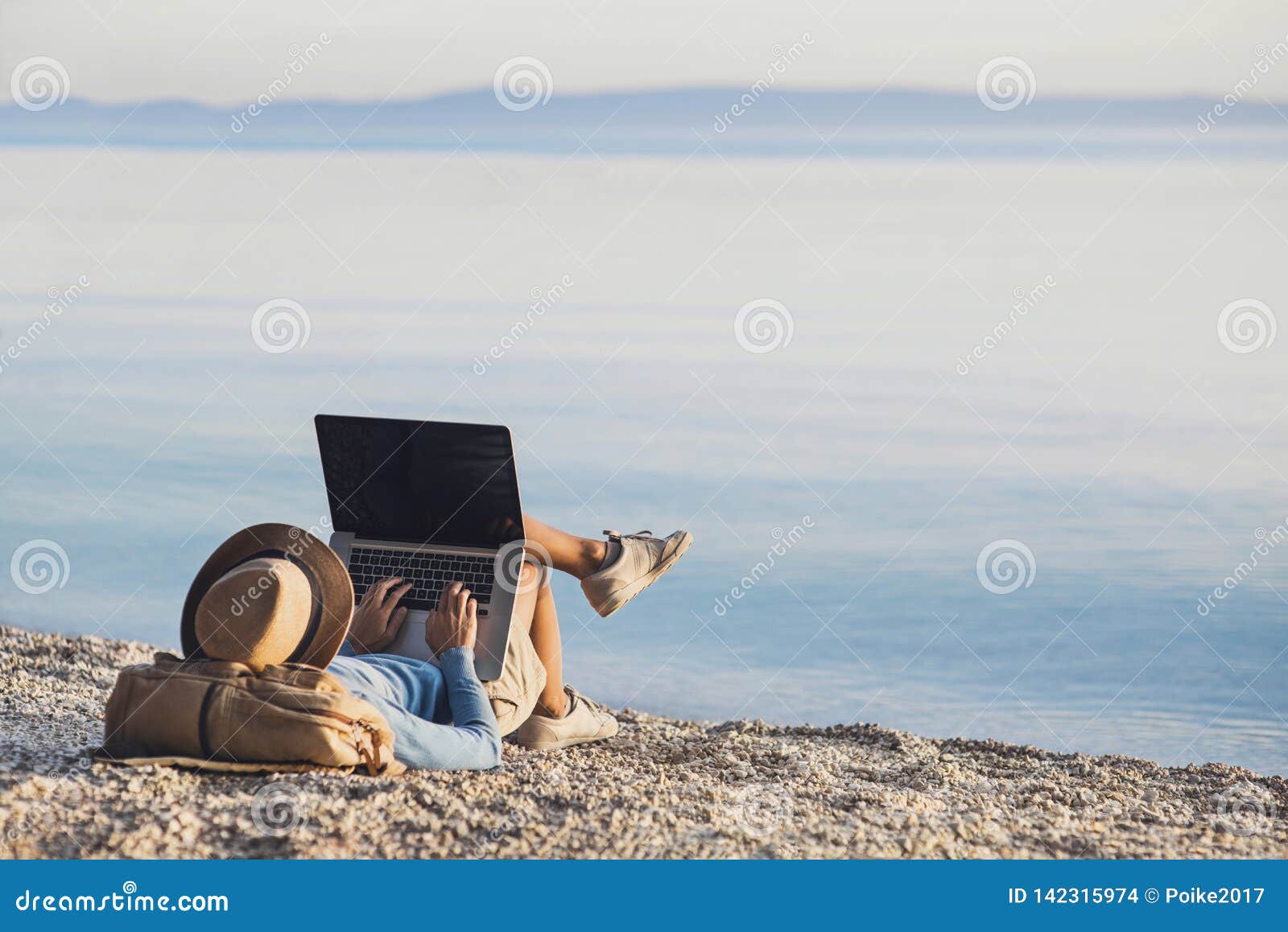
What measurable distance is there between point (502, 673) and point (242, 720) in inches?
34.5

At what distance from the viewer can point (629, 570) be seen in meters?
4.05

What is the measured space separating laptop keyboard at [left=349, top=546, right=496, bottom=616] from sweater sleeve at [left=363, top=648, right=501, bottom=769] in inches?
14.2

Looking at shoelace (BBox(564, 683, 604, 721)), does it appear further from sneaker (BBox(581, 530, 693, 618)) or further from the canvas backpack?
the canvas backpack

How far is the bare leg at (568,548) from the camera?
12.8 ft

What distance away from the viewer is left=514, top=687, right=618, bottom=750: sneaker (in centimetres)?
383

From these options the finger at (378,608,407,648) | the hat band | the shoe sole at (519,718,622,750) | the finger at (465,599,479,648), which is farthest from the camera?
the shoe sole at (519,718,622,750)

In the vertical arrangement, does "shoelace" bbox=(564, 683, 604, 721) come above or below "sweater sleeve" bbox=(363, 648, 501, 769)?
above

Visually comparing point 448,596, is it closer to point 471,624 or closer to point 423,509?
point 471,624

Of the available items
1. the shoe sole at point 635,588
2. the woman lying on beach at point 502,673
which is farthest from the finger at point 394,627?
the shoe sole at point 635,588

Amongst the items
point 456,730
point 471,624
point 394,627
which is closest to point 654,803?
point 456,730

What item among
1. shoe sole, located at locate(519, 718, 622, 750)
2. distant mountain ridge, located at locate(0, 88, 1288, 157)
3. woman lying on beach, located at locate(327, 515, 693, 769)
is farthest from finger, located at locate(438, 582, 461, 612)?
distant mountain ridge, located at locate(0, 88, 1288, 157)

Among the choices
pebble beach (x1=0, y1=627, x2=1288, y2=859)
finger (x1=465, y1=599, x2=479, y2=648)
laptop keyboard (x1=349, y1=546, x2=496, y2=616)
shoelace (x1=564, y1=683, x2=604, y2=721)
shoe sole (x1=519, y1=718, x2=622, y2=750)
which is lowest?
pebble beach (x1=0, y1=627, x2=1288, y2=859)

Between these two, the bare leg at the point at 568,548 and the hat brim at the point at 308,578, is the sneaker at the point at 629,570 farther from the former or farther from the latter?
the hat brim at the point at 308,578

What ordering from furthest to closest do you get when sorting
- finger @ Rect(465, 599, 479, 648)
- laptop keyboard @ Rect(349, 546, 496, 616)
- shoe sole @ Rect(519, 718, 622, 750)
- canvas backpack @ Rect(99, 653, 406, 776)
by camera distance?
shoe sole @ Rect(519, 718, 622, 750), laptop keyboard @ Rect(349, 546, 496, 616), finger @ Rect(465, 599, 479, 648), canvas backpack @ Rect(99, 653, 406, 776)
